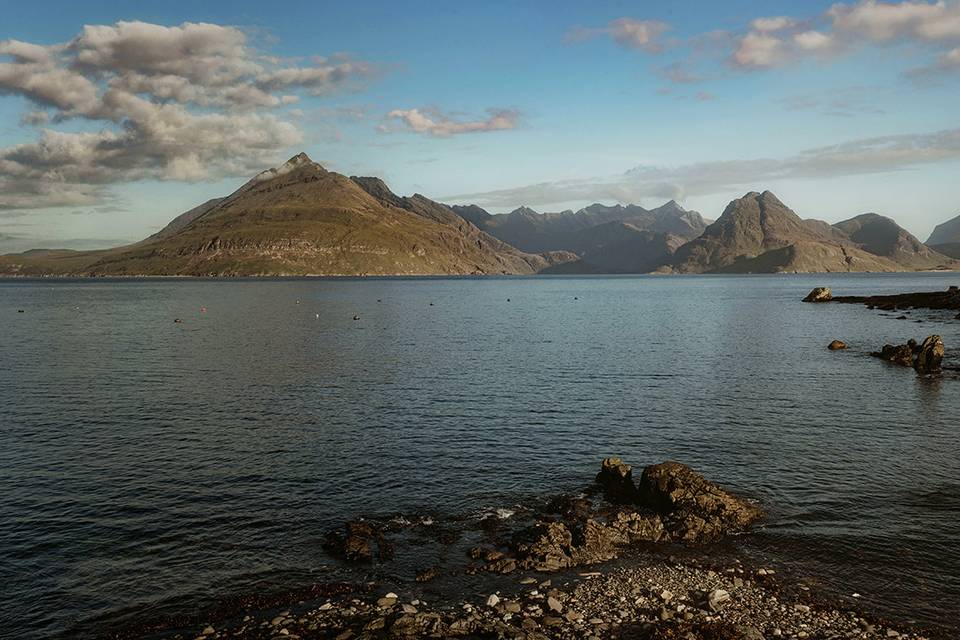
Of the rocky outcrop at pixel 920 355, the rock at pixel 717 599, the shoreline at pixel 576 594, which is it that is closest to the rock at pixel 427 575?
the shoreline at pixel 576 594

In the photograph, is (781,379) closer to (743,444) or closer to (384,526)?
(743,444)

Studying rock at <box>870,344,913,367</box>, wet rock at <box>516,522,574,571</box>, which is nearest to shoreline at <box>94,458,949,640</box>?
wet rock at <box>516,522,574,571</box>

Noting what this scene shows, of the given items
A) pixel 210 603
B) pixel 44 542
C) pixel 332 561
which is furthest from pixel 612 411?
pixel 44 542

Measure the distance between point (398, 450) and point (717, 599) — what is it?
2549cm

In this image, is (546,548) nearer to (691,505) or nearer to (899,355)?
(691,505)

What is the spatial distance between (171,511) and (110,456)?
12.9 metres

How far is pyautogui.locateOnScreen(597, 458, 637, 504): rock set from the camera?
113ft

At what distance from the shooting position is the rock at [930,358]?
7388cm

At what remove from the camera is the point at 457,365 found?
3211 inches

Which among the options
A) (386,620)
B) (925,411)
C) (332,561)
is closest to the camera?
(386,620)

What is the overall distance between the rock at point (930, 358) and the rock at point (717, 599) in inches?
2603

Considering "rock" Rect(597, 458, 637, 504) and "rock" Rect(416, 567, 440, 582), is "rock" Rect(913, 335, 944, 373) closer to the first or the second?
"rock" Rect(597, 458, 637, 504)

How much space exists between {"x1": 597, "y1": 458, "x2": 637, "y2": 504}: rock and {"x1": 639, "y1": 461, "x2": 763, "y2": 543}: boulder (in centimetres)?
67

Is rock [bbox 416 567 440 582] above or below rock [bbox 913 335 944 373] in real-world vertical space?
below
